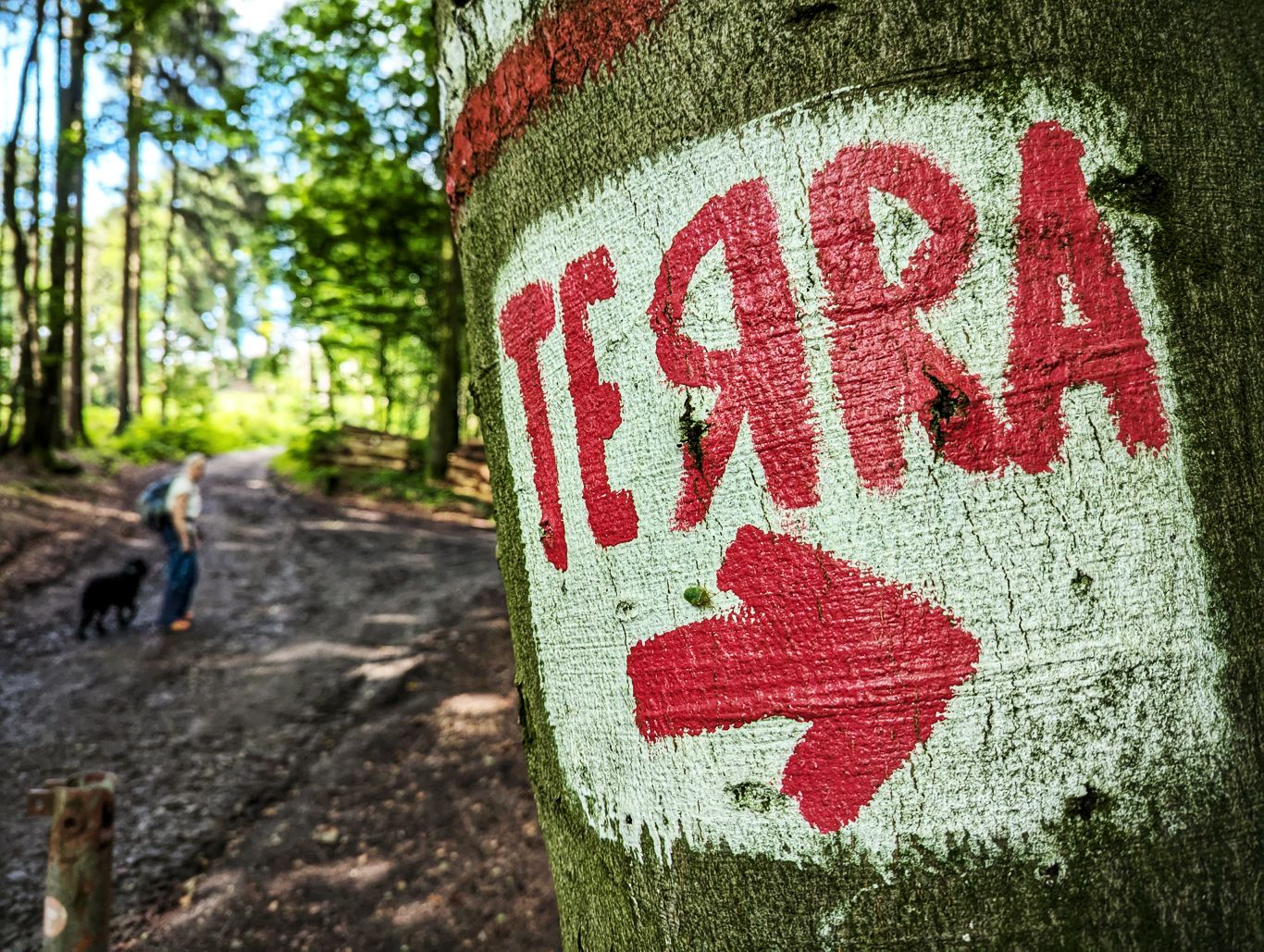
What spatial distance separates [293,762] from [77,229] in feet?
46.1

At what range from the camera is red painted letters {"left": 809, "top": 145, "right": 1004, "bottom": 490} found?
644 mm

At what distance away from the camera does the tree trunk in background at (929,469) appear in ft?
2.05

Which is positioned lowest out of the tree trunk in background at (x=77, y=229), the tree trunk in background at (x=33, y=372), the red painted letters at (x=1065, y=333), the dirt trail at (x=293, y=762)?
the dirt trail at (x=293, y=762)


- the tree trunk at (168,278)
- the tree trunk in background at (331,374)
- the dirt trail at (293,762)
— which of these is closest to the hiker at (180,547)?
the dirt trail at (293,762)

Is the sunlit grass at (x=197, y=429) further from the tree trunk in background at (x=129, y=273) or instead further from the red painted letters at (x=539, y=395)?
the red painted letters at (x=539, y=395)

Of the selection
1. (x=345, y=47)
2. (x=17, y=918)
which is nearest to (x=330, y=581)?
(x=17, y=918)

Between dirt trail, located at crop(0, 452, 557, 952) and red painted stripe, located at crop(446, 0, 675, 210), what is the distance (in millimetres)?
3532

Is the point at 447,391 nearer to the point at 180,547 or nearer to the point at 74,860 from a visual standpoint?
the point at 180,547

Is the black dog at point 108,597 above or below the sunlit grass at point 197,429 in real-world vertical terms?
below

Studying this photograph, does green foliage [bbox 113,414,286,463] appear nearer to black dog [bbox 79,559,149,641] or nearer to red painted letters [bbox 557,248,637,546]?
black dog [bbox 79,559,149,641]

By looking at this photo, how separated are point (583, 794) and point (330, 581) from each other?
872 centimetres

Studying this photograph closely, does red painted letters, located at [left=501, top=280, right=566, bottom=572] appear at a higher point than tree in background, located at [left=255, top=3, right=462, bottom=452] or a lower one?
lower

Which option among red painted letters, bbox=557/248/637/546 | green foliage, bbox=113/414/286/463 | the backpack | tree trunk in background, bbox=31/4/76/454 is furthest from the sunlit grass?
red painted letters, bbox=557/248/637/546

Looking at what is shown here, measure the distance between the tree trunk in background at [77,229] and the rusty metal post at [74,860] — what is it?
12.3 m
